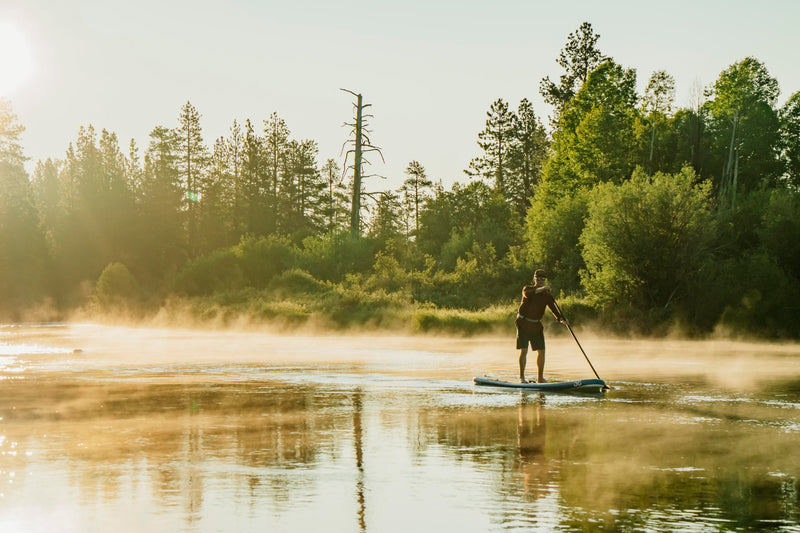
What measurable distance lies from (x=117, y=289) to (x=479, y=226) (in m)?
27.3

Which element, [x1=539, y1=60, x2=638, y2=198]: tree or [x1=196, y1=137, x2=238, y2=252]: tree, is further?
[x1=196, y1=137, x2=238, y2=252]: tree

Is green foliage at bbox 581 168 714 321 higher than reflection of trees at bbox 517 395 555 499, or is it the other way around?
green foliage at bbox 581 168 714 321

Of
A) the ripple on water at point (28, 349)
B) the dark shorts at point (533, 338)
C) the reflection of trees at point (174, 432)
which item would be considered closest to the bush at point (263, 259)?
the ripple on water at point (28, 349)

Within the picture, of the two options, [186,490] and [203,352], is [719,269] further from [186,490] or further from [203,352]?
[186,490]

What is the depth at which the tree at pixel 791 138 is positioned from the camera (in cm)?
8200

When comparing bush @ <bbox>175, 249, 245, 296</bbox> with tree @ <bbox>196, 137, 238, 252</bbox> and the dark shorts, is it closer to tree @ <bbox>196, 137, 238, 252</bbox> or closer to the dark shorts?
tree @ <bbox>196, 137, 238, 252</bbox>

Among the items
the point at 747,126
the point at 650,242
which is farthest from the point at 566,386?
the point at 747,126

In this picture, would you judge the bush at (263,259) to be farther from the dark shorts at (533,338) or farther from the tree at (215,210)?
the dark shorts at (533,338)

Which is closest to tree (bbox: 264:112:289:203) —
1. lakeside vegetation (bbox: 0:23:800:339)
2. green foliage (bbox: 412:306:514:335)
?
lakeside vegetation (bbox: 0:23:800:339)

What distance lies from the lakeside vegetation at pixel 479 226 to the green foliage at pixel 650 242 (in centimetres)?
10

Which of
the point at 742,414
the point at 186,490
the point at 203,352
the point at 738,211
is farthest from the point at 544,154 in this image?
the point at 186,490

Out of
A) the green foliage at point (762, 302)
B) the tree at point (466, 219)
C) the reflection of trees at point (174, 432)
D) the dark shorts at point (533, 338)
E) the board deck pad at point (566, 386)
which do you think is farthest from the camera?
the tree at point (466, 219)

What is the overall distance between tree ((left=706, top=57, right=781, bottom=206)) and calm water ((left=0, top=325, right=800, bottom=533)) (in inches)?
2211

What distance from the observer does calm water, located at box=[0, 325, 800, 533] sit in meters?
9.27
